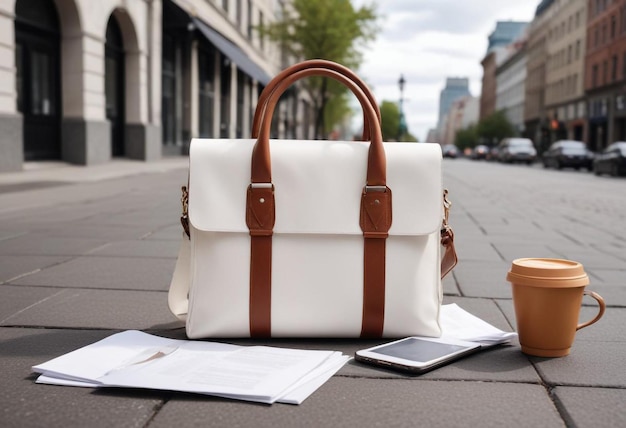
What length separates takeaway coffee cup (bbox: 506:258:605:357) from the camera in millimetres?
2562

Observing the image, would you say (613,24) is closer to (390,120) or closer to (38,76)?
(38,76)

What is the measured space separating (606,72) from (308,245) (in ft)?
176

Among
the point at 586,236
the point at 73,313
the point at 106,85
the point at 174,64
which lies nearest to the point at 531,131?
the point at 174,64

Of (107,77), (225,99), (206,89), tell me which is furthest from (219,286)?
(225,99)

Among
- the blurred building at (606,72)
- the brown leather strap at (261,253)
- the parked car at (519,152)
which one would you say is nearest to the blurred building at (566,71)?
the blurred building at (606,72)

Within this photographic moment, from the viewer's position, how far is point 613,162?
25.1 meters

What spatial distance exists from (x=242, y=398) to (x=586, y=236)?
18.7ft

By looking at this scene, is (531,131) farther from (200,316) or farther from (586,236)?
(200,316)

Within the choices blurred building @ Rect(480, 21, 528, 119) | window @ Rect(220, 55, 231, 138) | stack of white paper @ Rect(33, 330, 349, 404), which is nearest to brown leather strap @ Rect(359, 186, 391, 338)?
stack of white paper @ Rect(33, 330, 349, 404)

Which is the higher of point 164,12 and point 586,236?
point 164,12

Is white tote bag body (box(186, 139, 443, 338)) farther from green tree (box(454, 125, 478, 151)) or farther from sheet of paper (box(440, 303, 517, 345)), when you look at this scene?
green tree (box(454, 125, 478, 151))

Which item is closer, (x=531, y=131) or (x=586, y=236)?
(x=586, y=236)

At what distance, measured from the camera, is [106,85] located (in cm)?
1752

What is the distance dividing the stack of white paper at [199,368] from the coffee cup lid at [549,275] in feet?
2.40
